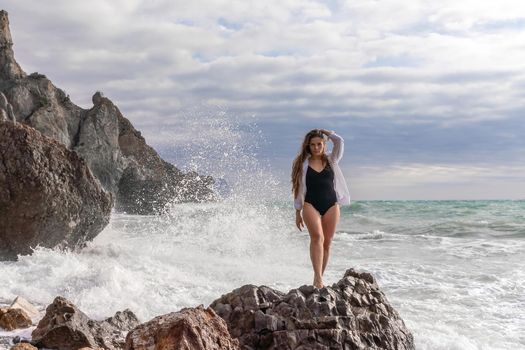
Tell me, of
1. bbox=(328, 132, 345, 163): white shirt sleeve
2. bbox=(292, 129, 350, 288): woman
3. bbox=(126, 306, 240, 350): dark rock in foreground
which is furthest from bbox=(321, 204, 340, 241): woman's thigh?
bbox=(126, 306, 240, 350): dark rock in foreground

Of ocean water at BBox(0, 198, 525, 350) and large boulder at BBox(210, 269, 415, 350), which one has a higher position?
large boulder at BBox(210, 269, 415, 350)

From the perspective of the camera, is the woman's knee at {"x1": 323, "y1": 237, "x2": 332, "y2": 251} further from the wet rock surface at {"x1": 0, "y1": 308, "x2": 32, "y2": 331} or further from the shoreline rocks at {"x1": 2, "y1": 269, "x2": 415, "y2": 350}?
the wet rock surface at {"x1": 0, "y1": 308, "x2": 32, "y2": 331}

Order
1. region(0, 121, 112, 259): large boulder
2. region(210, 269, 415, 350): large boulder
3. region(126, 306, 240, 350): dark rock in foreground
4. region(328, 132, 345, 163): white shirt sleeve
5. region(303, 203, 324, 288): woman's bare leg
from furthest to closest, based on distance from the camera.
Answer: region(0, 121, 112, 259): large boulder
region(328, 132, 345, 163): white shirt sleeve
region(303, 203, 324, 288): woman's bare leg
region(210, 269, 415, 350): large boulder
region(126, 306, 240, 350): dark rock in foreground

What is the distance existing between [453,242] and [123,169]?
2841cm

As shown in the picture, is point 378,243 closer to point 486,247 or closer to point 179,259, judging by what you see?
point 486,247

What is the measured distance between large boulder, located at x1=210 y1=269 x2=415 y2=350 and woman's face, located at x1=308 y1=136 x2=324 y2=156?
1.67m

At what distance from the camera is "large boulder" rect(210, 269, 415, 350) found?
4398 millimetres

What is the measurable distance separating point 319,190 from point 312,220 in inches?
12.5

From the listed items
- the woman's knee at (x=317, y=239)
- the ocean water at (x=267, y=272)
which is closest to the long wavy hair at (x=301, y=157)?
the woman's knee at (x=317, y=239)

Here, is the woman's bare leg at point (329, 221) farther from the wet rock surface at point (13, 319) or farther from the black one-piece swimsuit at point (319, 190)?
the wet rock surface at point (13, 319)

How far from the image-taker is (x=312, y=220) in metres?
6.03

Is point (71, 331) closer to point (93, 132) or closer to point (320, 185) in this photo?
point (320, 185)

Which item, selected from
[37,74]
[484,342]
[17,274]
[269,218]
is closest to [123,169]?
[37,74]

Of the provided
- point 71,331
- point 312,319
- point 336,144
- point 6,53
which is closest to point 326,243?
point 336,144
